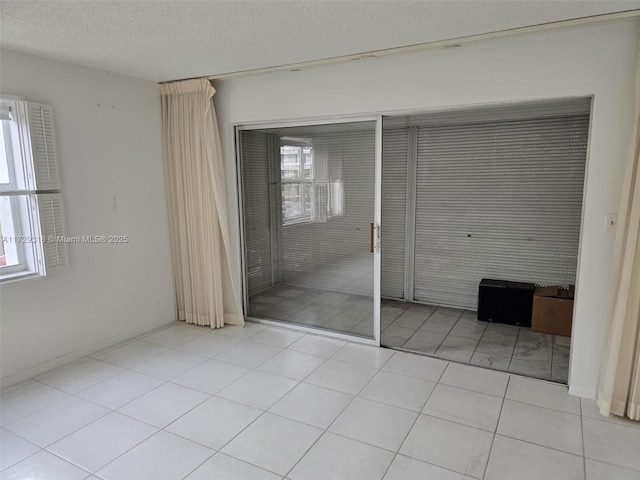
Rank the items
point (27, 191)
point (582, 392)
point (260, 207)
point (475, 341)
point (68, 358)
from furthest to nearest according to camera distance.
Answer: point (260, 207), point (475, 341), point (68, 358), point (27, 191), point (582, 392)

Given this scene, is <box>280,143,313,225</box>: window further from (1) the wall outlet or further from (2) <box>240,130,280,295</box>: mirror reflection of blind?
(1) the wall outlet

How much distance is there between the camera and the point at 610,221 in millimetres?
2811

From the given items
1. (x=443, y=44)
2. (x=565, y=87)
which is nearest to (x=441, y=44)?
(x=443, y=44)

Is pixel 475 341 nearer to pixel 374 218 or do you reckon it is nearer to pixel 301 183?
pixel 374 218

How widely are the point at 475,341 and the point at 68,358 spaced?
3.80 metres

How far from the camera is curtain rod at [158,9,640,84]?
262 cm

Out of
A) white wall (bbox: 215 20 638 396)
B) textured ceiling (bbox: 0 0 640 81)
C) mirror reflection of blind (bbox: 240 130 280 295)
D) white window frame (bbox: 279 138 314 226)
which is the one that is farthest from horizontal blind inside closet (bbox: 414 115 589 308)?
textured ceiling (bbox: 0 0 640 81)

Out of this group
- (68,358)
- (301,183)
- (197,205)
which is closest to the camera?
(68,358)

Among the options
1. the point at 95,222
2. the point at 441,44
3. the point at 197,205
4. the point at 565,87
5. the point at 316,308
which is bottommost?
the point at 316,308

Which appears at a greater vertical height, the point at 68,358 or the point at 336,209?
the point at 336,209

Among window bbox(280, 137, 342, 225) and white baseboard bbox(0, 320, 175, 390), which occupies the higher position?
window bbox(280, 137, 342, 225)

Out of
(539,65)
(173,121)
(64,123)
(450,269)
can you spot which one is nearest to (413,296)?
(450,269)

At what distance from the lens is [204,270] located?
174 inches

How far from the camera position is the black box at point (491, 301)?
4514 mm
